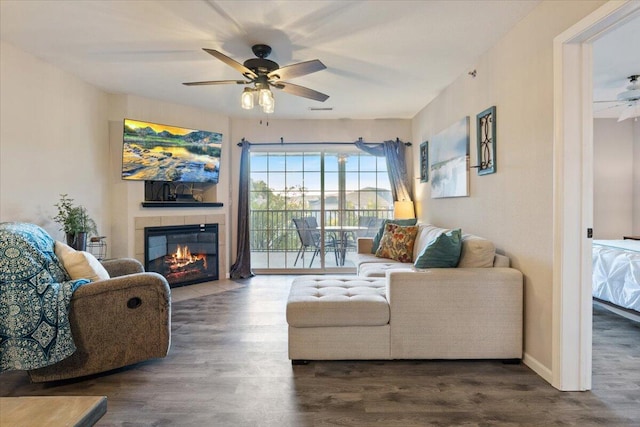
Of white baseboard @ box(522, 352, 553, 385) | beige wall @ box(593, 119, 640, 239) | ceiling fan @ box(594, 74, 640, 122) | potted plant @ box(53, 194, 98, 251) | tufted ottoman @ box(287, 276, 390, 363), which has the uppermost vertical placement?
ceiling fan @ box(594, 74, 640, 122)

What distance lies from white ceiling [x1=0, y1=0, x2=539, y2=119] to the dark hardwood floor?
2.45m

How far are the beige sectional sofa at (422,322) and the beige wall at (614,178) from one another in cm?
414

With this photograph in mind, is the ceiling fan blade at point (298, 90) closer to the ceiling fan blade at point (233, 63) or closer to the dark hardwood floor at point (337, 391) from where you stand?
the ceiling fan blade at point (233, 63)

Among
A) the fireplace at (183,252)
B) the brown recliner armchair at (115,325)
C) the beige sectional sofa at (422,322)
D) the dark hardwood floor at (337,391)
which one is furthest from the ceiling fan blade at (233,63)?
the fireplace at (183,252)

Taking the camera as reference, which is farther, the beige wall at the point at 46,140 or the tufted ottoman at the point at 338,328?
the beige wall at the point at 46,140

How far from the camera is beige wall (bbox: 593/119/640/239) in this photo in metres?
5.11

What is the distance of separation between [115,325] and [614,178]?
266 inches

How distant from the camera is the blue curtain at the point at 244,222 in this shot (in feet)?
16.4

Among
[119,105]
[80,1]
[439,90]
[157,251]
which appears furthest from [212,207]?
[439,90]

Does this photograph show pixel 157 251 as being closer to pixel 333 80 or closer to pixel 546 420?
pixel 333 80

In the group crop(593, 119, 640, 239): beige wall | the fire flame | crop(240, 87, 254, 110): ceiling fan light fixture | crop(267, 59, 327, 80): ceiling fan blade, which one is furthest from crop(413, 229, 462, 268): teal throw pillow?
crop(593, 119, 640, 239): beige wall

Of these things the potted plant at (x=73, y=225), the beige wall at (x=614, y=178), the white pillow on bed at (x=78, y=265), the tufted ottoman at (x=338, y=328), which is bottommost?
the tufted ottoman at (x=338, y=328)

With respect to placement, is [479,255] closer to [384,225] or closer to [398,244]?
[398,244]

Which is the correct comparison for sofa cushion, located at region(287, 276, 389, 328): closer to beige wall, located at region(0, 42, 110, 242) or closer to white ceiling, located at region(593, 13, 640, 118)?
white ceiling, located at region(593, 13, 640, 118)
